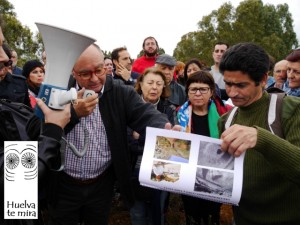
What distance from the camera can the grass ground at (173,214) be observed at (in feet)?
14.5

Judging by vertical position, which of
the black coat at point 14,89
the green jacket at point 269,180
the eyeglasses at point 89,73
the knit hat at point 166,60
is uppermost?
the knit hat at point 166,60

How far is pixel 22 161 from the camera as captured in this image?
172 cm

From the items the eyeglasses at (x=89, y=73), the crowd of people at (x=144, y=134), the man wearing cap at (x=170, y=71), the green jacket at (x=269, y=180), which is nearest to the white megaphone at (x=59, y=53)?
the crowd of people at (x=144, y=134)

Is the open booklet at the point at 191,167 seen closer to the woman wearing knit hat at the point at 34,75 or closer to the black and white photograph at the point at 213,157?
the black and white photograph at the point at 213,157

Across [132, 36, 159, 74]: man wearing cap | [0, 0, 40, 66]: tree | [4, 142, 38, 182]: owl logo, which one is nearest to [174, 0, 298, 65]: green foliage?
[0, 0, 40, 66]: tree

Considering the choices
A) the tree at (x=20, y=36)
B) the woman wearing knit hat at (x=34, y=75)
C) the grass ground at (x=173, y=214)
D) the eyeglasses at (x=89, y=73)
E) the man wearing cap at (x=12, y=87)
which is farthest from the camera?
the tree at (x=20, y=36)

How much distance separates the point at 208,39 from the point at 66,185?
27.4 m

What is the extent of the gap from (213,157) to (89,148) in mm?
1180

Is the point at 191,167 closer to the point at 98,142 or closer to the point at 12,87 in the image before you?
the point at 98,142

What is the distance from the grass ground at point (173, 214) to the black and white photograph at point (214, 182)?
2561 mm

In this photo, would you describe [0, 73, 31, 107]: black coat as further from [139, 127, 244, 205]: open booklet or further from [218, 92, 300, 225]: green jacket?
[218, 92, 300, 225]: green jacket

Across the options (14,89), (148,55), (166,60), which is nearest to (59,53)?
(14,89)

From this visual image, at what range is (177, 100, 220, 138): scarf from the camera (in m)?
3.78

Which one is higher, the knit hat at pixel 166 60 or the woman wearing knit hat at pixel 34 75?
the knit hat at pixel 166 60
